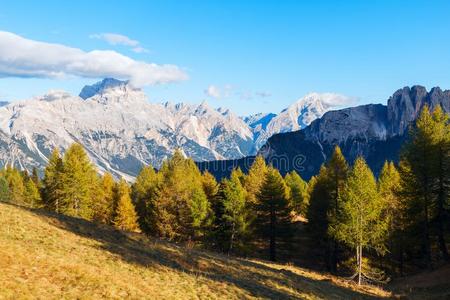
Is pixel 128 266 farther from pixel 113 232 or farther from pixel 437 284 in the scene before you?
pixel 437 284

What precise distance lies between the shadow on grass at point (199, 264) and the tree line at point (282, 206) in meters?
8.71

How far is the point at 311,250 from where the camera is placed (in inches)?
2410

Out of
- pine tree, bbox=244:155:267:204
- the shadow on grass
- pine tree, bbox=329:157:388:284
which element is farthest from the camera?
pine tree, bbox=244:155:267:204

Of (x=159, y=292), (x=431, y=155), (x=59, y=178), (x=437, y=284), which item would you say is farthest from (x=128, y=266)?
(x=59, y=178)

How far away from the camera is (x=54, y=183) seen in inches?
2239

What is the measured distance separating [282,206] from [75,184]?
27.8m

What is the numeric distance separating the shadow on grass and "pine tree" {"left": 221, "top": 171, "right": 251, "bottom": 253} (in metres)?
18.4

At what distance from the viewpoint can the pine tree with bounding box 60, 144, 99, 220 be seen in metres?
55.6

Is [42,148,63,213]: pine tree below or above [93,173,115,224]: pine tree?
above

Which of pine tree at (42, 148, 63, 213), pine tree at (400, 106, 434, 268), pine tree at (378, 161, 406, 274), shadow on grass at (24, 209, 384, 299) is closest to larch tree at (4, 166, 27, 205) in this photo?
pine tree at (42, 148, 63, 213)

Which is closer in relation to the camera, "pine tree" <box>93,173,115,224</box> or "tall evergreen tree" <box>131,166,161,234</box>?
"tall evergreen tree" <box>131,166,161,234</box>

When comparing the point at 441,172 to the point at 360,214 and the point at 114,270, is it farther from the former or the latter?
the point at 114,270

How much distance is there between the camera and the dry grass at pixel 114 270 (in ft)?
58.8

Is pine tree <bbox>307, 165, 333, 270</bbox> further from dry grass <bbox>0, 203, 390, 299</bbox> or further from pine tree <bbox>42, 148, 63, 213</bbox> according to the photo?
pine tree <bbox>42, 148, 63, 213</bbox>
